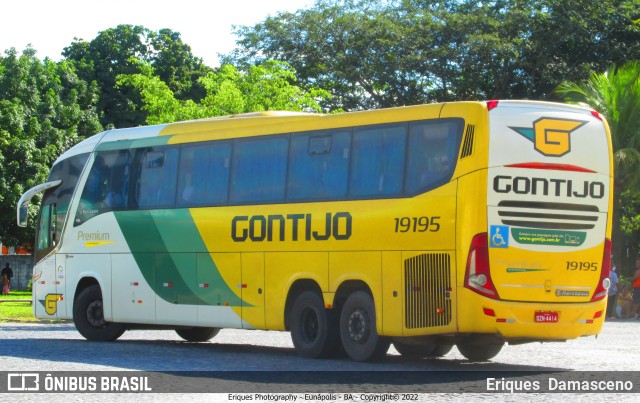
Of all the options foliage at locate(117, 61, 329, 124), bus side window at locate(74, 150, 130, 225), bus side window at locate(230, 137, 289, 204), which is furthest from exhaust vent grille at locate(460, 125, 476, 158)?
foliage at locate(117, 61, 329, 124)

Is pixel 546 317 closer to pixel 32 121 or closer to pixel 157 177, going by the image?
pixel 157 177

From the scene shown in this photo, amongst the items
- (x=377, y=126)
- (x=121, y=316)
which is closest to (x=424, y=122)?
(x=377, y=126)

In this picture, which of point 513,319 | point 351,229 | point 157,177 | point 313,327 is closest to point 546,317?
point 513,319

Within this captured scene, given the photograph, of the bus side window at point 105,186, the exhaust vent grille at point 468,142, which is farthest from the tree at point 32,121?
the exhaust vent grille at point 468,142

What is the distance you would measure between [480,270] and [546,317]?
107 cm

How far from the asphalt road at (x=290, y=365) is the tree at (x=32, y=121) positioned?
1112 inches

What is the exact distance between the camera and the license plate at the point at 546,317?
1520 centimetres

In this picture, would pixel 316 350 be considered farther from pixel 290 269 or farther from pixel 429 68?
pixel 429 68

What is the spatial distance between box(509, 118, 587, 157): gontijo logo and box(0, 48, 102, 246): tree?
35713 millimetres

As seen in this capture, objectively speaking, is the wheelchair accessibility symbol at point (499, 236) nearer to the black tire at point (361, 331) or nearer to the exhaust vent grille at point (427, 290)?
the exhaust vent grille at point (427, 290)

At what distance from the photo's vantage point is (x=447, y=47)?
155 ft

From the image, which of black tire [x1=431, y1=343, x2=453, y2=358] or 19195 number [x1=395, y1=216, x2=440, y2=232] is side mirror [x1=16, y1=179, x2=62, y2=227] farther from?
19195 number [x1=395, y1=216, x2=440, y2=232]

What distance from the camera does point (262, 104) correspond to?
36406 millimetres

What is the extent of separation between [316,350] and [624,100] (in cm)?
2097
